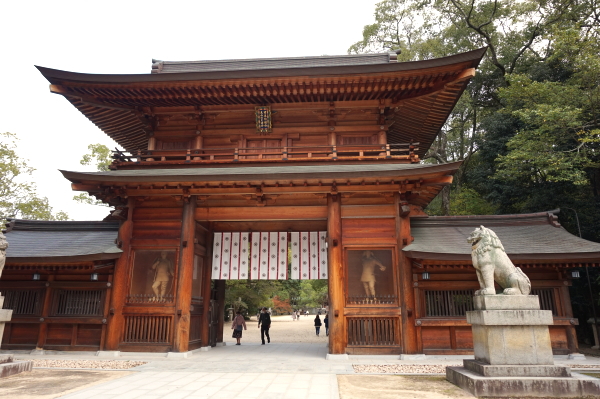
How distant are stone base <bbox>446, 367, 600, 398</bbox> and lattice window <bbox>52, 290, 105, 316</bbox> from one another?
10.8 m

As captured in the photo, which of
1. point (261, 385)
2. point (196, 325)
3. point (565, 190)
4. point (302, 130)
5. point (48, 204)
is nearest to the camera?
point (261, 385)

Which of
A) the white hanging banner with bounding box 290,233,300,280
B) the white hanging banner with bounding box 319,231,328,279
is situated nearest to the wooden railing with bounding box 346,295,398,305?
the white hanging banner with bounding box 319,231,328,279

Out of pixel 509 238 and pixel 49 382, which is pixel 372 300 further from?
pixel 49 382

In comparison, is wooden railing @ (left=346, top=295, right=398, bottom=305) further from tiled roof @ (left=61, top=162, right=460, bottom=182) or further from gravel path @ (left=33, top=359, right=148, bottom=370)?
gravel path @ (left=33, top=359, right=148, bottom=370)

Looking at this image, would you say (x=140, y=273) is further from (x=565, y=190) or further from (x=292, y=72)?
(x=565, y=190)

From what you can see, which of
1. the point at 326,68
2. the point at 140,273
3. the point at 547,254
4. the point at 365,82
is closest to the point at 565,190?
the point at 547,254

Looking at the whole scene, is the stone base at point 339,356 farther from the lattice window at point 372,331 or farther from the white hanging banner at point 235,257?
the white hanging banner at point 235,257

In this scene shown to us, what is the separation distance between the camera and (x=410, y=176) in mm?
10406

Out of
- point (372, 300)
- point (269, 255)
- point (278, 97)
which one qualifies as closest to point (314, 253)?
point (269, 255)

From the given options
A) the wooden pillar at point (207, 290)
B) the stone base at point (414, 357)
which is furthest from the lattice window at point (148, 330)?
the stone base at point (414, 357)

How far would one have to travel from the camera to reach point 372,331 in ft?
34.6

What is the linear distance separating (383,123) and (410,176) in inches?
129

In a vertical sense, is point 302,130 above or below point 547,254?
above

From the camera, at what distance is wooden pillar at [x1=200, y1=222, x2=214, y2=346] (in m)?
12.8
